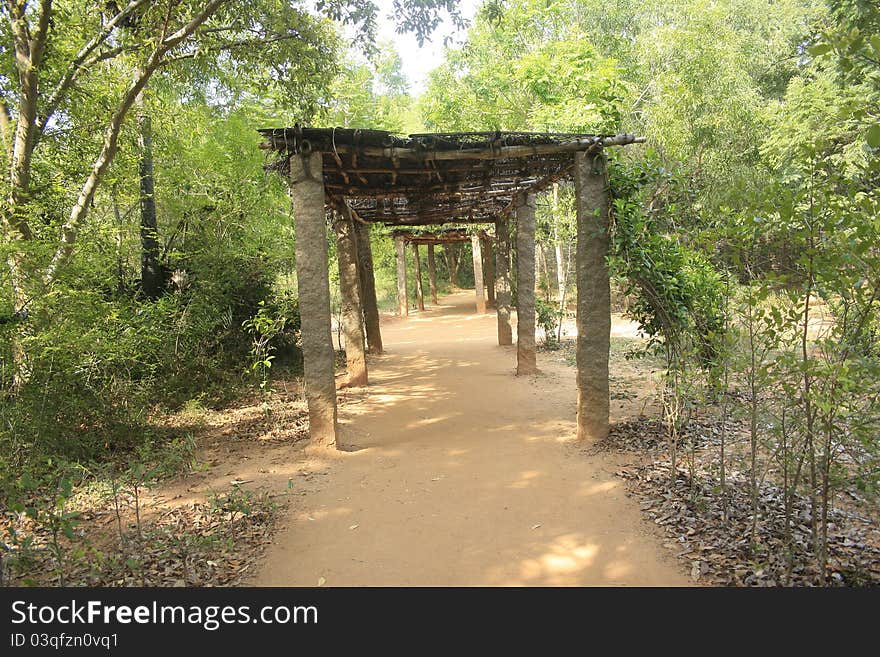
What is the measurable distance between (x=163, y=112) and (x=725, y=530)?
34.7 ft

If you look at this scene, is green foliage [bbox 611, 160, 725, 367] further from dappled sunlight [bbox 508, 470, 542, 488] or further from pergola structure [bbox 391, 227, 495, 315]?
pergola structure [bbox 391, 227, 495, 315]

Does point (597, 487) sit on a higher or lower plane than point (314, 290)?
lower

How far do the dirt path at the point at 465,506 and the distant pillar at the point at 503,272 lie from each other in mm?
4588

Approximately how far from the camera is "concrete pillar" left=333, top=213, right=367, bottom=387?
30.8 ft

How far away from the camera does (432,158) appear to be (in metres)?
5.82

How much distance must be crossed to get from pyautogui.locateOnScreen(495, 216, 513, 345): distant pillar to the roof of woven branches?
377 centimetres

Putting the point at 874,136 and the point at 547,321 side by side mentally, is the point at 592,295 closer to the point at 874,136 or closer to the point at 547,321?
the point at 874,136

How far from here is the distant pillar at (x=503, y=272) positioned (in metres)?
12.3

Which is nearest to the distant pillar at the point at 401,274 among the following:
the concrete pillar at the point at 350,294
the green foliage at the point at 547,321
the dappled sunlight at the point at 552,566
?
the green foliage at the point at 547,321

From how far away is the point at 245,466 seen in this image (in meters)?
5.79

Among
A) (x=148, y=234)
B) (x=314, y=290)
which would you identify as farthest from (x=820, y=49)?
(x=148, y=234)

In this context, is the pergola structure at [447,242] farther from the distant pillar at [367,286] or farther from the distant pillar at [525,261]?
the distant pillar at [525,261]

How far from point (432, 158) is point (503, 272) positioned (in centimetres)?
679

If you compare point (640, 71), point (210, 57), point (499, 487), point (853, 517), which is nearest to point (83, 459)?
point (499, 487)
